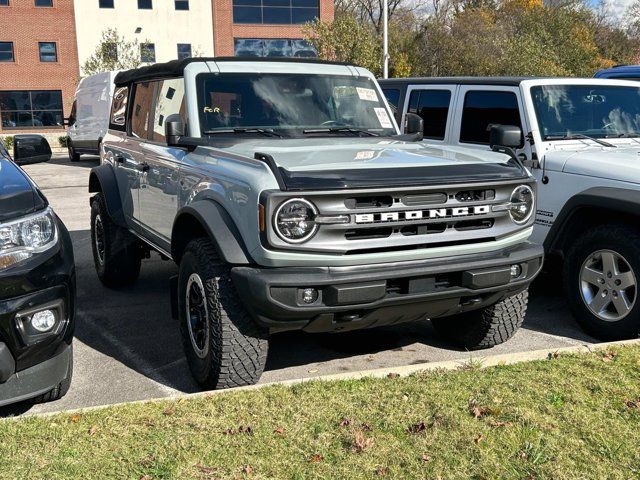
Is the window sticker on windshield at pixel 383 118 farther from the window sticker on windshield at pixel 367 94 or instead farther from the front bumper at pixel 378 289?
the front bumper at pixel 378 289

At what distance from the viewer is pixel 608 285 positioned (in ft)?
17.1

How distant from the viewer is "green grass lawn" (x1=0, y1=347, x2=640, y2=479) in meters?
3.28

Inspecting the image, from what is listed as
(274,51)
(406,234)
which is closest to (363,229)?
(406,234)

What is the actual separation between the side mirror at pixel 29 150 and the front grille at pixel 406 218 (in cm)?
250

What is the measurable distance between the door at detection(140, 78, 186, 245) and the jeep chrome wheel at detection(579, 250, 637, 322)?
3081mm

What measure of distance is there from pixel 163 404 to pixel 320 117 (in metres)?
2.46

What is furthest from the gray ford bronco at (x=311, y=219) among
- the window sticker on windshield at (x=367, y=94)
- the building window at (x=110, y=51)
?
the building window at (x=110, y=51)

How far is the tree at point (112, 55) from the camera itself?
37069mm

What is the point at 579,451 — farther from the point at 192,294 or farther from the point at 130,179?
the point at 130,179

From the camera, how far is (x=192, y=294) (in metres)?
4.45

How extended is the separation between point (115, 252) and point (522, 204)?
13.4ft

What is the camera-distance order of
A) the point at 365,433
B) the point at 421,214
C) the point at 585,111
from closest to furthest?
the point at 365,433, the point at 421,214, the point at 585,111

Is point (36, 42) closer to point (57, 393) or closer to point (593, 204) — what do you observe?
point (57, 393)

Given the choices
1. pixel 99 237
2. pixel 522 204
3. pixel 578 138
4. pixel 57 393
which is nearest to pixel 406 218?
pixel 522 204
